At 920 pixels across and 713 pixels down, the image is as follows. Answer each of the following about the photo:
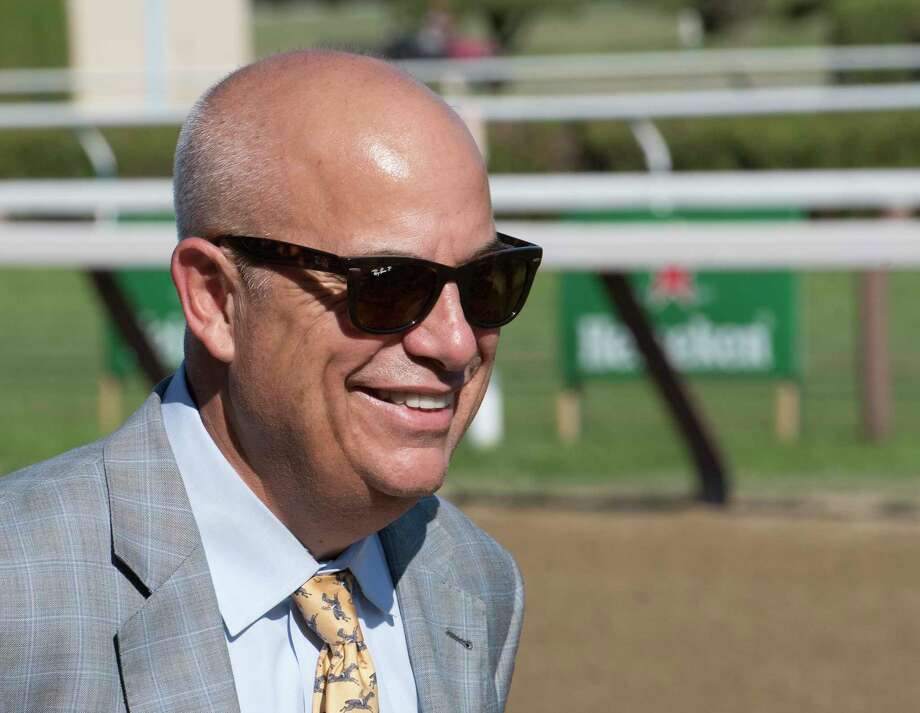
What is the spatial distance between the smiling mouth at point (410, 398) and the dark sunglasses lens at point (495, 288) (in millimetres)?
94

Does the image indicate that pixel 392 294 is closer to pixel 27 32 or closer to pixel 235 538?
pixel 235 538

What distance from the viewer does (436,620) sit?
1824mm

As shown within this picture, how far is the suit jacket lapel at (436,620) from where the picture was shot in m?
1.76

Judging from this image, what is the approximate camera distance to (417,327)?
160cm

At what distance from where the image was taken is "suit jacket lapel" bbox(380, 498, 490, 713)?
5.79 feet

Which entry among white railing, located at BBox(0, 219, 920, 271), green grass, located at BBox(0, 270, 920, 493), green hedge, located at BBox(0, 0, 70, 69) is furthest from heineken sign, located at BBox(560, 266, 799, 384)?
green hedge, located at BBox(0, 0, 70, 69)

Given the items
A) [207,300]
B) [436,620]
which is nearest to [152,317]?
[436,620]

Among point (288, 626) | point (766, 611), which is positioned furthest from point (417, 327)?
point (766, 611)

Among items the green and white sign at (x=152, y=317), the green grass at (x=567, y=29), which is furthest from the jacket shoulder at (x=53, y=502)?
the green grass at (x=567, y=29)

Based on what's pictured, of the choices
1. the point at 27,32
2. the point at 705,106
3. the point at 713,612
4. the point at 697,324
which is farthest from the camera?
the point at 27,32

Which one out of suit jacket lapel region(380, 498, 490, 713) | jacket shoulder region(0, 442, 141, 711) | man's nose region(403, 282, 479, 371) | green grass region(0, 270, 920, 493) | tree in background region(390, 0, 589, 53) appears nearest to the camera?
jacket shoulder region(0, 442, 141, 711)

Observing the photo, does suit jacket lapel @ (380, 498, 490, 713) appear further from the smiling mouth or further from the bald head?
the bald head

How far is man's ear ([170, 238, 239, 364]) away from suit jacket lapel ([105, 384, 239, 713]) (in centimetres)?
14

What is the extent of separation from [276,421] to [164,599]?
0.21 meters
